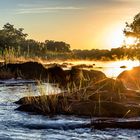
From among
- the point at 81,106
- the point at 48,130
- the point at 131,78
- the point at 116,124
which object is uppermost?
the point at 131,78

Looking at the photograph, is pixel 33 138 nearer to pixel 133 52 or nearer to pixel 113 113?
pixel 113 113

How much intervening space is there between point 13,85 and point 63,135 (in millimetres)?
20219

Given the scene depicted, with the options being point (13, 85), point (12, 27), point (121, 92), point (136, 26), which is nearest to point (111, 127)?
point (121, 92)

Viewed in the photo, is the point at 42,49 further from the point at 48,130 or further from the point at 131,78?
the point at 48,130

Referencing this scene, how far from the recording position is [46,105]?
22984 mm

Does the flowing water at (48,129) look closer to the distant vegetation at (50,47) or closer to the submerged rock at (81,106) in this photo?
the submerged rock at (81,106)

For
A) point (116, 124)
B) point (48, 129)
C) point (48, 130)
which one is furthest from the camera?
point (116, 124)

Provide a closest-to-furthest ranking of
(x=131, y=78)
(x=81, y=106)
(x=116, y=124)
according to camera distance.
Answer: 1. (x=116, y=124)
2. (x=81, y=106)
3. (x=131, y=78)

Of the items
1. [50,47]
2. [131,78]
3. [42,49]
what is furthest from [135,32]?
[50,47]

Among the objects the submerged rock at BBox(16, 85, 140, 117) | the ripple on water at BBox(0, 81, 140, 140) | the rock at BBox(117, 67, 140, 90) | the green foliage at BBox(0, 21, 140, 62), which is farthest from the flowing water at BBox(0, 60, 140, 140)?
the green foliage at BBox(0, 21, 140, 62)

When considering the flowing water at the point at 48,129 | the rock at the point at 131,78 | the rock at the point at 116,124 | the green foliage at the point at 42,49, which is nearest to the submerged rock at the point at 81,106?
the flowing water at the point at 48,129

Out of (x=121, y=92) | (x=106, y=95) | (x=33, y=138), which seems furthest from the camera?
(x=121, y=92)

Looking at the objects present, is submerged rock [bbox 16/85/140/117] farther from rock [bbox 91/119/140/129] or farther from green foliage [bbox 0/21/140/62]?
green foliage [bbox 0/21/140/62]

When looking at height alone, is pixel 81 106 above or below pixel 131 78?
below
